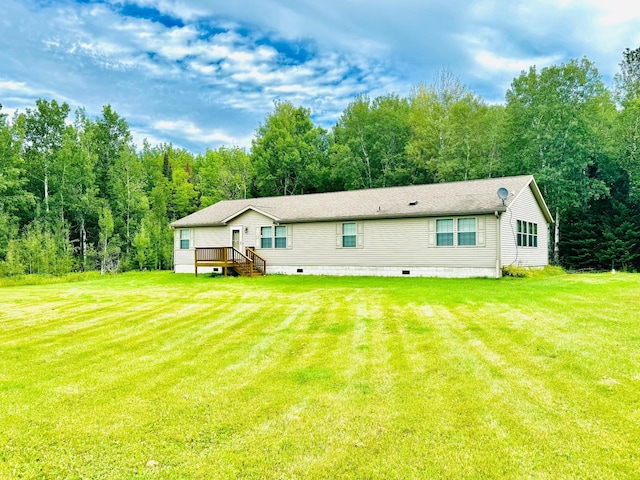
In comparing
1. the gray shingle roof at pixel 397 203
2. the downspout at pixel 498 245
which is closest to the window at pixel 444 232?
the gray shingle roof at pixel 397 203

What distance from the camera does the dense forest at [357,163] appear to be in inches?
931

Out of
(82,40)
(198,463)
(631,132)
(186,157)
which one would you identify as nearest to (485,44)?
(631,132)

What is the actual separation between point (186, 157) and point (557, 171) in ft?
161

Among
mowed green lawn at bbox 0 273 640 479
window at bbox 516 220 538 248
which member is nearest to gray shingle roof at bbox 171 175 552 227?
window at bbox 516 220 538 248

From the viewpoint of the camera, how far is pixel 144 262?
97.7ft

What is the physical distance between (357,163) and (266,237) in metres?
14.6

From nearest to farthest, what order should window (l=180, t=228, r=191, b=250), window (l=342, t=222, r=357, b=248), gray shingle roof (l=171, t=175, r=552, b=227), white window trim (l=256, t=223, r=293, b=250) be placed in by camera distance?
1. gray shingle roof (l=171, t=175, r=552, b=227)
2. window (l=342, t=222, r=357, b=248)
3. white window trim (l=256, t=223, r=293, b=250)
4. window (l=180, t=228, r=191, b=250)

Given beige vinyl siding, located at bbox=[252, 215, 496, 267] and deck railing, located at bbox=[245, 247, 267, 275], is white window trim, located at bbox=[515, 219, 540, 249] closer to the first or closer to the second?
beige vinyl siding, located at bbox=[252, 215, 496, 267]

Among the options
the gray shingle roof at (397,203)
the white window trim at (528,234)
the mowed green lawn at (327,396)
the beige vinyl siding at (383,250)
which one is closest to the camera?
the mowed green lawn at (327,396)

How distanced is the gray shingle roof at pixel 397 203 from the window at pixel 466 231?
476 mm

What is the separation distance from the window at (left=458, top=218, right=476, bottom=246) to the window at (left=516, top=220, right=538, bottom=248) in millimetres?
2621

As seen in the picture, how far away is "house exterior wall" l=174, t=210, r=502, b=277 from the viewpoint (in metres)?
16.3

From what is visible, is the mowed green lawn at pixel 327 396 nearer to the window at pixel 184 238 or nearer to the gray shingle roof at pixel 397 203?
the gray shingle roof at pixel 397 203

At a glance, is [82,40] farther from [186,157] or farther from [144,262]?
[186,157]
